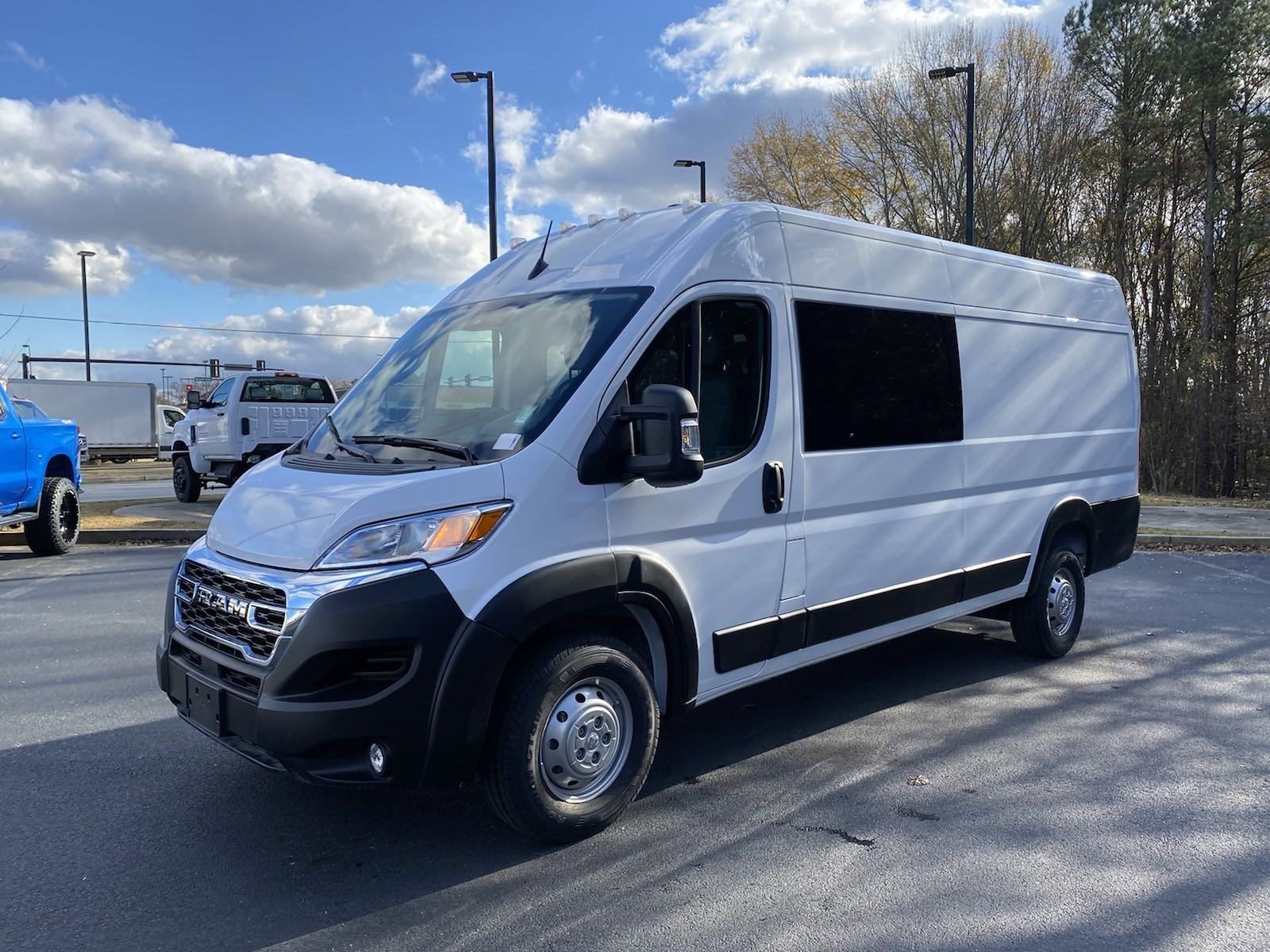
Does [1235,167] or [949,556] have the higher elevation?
[1235,167]

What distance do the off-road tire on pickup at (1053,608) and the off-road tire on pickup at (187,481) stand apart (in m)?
13.5

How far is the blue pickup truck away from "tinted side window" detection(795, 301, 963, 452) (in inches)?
350

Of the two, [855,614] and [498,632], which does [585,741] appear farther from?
[855,614]

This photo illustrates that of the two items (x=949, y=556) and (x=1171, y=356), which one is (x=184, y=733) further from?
(x=1171, y=356)

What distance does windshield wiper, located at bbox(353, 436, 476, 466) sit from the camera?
3521 millimetres

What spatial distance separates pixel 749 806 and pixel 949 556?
1987mm

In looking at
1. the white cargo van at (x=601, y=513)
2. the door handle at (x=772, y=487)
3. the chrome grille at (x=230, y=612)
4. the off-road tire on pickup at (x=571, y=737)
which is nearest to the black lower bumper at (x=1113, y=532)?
the white cargo van at (x=601, y=513)

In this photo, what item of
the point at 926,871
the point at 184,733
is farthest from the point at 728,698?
the point at 184,733

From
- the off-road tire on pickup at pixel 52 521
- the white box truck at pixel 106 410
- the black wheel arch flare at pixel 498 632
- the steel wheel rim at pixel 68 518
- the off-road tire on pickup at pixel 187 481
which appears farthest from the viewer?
the white box truck at pixel 106 410

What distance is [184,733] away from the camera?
485cm

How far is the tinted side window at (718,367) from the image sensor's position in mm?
3866

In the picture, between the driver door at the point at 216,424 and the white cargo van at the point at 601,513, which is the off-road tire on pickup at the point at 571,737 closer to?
the white cargo van at the point at 601,513

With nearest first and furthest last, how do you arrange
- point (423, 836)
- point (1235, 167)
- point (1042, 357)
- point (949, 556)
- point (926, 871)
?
1. point (926, 871)
2. point (423, 836)
3. point (949, 556)
4. point (1042, 357)
5. point (1235, 167)

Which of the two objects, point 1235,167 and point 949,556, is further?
point 1235,167
